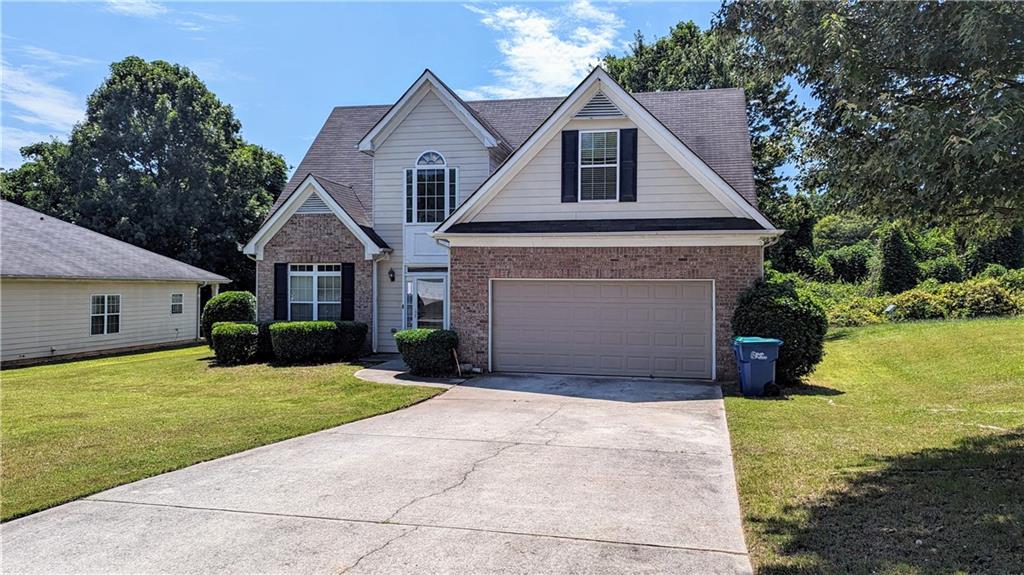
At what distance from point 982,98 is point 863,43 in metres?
1.47

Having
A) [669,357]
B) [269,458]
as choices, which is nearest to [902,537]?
[269,458]

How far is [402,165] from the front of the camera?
61.6 ft

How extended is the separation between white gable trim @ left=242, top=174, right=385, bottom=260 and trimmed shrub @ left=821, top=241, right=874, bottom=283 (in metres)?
31.8

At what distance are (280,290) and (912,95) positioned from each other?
16.5 meters

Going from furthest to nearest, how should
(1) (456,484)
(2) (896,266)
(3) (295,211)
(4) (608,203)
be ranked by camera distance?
1. (2) (896,266)
2. (3) (295,211)
3. (4) (608,203)
4. (1) (456,484)

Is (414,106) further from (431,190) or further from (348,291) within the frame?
(348,291)

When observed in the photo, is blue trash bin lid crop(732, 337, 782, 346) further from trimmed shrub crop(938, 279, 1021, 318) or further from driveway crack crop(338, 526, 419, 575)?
trimmed shrub crop(938, 279, 1021, 318)

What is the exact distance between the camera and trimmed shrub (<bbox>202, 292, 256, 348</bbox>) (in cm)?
2023

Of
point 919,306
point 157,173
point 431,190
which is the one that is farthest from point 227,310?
point 919,306

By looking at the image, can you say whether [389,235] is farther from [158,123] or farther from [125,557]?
[158,123]

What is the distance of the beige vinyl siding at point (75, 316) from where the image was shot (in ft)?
63.4

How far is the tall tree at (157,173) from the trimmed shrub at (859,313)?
95.5ft

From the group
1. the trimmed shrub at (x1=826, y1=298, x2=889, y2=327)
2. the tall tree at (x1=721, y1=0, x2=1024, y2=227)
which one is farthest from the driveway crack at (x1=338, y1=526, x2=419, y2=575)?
the trimmed shrub at (x1=826, y1=298, x2=889, y2=327)

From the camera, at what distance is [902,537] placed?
4902mm
